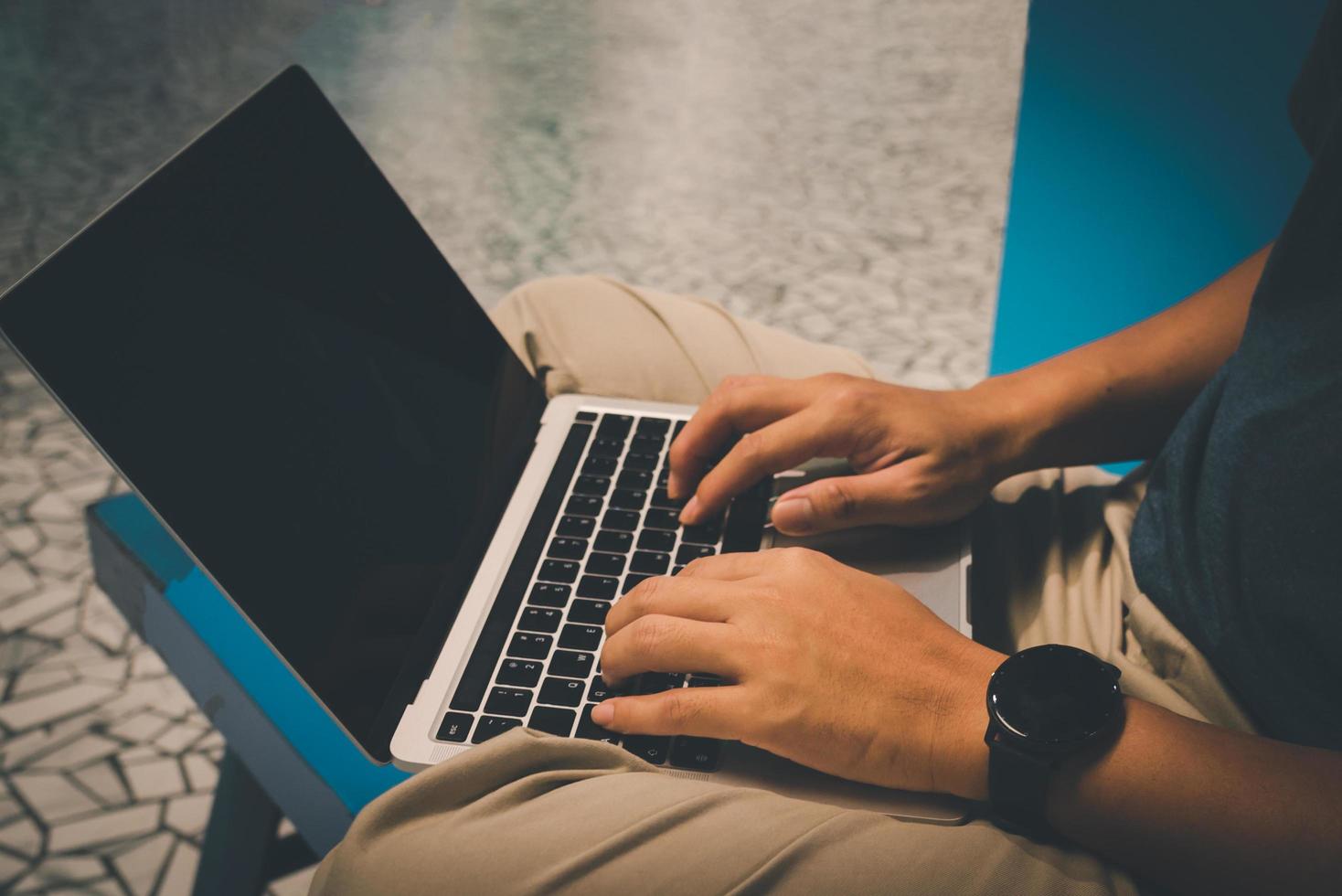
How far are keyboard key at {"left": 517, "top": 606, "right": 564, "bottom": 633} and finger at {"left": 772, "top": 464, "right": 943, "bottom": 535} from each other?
188mm

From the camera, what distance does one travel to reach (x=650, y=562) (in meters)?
0.79

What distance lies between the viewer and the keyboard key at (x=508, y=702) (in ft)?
2.19

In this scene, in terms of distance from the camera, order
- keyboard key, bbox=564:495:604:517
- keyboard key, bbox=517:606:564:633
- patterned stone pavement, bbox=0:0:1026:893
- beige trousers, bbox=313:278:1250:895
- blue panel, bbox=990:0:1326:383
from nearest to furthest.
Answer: beige trousers, bbox=313:278:1250:895
keyboard key, bbox=517:606:564:633
keyboard key, bbox=564:495:604:517
blue panel, bbox=990:0:1326:383
patterned stone pavement, bbox=0:0:1026:893

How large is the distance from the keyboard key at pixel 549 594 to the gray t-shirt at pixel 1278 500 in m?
0.45

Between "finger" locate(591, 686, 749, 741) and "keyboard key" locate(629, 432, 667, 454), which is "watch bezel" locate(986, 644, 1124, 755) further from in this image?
"keyboard key" locate(629, 432, 667, 454)

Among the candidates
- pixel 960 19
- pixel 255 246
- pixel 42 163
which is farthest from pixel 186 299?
pixel 960 19

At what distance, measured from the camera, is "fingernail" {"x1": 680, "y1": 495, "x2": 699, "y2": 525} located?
31.3 inches

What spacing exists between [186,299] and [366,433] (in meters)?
0.17

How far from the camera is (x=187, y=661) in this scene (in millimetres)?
955

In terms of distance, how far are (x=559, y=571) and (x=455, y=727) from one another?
0.52 ft

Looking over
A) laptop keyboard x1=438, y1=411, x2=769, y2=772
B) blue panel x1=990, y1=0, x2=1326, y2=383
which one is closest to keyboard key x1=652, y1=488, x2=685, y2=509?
laptop keyboard x1=438, y1=411, x2=769, y2=772

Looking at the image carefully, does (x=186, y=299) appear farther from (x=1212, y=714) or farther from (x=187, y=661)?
(x=1212, y=714)

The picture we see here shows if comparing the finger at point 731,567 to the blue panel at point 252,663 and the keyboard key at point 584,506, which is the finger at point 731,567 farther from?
the blue panel at point 252,663

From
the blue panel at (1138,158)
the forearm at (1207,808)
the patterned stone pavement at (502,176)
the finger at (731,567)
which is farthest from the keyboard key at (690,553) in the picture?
the blue panel at (1138,158)
